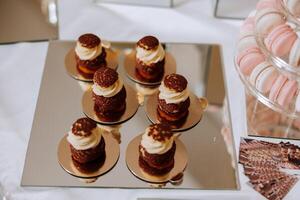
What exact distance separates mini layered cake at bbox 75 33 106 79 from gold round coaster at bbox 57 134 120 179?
6.8 inches

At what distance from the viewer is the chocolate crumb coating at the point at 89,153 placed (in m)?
0.94

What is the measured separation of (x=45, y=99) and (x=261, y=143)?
45cm

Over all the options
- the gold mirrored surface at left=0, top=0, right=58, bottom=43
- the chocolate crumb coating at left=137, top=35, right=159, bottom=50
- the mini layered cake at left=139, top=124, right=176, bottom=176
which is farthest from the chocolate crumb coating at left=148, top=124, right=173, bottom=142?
the gold mirrored surface at left=0, top=0, right=58, bottom=43

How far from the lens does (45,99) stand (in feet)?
3.60

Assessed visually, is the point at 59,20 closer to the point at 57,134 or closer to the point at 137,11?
the point at 137,11

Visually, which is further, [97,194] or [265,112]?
[265,112]

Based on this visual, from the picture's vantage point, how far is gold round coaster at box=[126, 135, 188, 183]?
3.14 ft

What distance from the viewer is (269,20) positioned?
1.03 meters

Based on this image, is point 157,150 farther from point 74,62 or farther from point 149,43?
point 74,62

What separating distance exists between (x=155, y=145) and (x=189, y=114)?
0.17 metres

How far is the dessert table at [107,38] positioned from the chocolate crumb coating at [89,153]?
6 centimetres

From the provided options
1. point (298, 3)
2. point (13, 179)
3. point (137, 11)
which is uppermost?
point (298, 3)

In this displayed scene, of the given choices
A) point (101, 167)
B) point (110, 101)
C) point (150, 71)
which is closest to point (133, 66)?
point (150, 71)

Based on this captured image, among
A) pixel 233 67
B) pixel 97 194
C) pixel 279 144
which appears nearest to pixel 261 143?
pixel 279 144
